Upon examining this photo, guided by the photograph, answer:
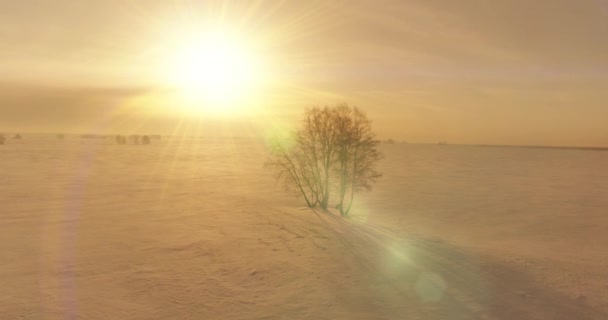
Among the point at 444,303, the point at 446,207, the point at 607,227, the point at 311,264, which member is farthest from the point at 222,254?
the point at 607,227

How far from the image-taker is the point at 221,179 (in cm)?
3494

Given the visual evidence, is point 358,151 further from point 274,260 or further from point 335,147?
point 274,260

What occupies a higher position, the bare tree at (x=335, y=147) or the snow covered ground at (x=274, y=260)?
the bare tree at (x=335, y=147)

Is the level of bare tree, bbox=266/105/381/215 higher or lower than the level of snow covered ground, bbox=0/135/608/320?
higher

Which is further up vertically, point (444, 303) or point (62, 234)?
point (62, 234)

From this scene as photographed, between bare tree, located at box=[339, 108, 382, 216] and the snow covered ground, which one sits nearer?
the snow covered ground

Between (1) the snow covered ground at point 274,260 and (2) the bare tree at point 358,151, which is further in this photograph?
(2) the bare tree at point 358,151

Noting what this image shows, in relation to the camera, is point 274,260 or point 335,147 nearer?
point 274,260

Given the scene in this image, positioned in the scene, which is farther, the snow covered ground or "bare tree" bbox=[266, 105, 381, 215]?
"bare tree" bbox=[266, 105, 381, 215]

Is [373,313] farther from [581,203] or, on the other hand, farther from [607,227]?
[581,203]

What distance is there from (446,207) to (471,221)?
175 inches

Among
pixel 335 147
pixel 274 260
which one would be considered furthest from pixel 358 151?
pixel 274 260

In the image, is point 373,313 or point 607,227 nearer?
point 373,313

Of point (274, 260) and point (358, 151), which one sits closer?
point (274, 260)
